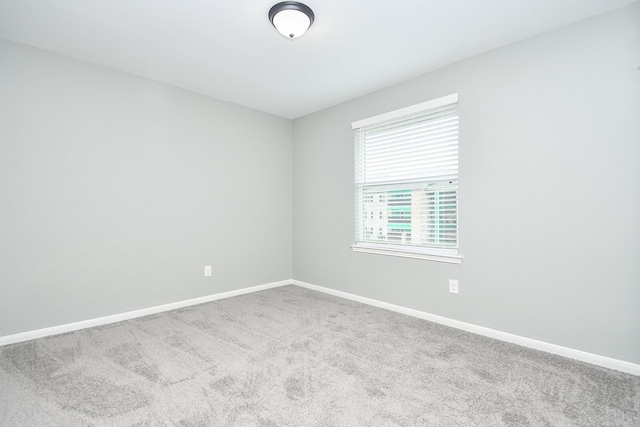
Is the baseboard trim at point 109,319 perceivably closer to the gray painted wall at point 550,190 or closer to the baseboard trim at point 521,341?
the baseboard trim at point 521,341

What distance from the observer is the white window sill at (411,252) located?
2841 mm

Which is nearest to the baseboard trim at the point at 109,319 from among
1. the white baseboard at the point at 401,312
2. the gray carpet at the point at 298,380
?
the white baseboard at the point at 401,312

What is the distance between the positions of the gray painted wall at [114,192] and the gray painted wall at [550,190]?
2.18 metres

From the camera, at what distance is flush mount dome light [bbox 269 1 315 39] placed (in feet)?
6.59

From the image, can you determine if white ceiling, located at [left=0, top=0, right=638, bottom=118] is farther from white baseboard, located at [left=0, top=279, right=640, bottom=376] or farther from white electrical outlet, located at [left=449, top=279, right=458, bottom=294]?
white baseboard, located at [left=0, top=279, right=640, bottom=376]

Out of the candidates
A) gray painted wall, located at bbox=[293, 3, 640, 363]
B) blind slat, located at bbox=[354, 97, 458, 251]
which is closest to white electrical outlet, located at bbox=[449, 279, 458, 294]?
gray painted wall, located at bbox=[293, 3, 640, 363]

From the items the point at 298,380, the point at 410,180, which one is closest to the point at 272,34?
the point at 410,180

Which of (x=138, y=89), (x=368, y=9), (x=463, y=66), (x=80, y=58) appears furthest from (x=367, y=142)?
(x=80, y=58)

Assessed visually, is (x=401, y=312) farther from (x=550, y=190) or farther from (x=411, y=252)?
(x=550, y=190)

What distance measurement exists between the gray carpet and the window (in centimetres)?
86

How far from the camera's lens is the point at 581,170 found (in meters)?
2.18

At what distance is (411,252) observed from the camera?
3133mm

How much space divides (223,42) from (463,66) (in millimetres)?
2111

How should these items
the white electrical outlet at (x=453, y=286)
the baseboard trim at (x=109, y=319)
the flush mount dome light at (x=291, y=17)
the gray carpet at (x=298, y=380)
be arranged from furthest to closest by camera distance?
the white electrical outlet at (x=453, y=286) → the baseboard trim at (x=109, y=319) → the flush mount dome light at (x=291, y=17) → the gray carpet at (x=298, y=380)
